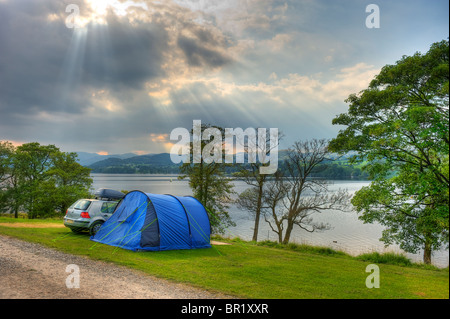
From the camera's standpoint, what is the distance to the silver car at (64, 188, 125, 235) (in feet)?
45.4

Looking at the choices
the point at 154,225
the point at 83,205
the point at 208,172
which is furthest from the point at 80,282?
the point at 208,172

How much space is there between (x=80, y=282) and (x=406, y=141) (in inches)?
479

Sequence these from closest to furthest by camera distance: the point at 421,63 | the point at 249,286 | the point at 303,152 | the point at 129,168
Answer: the point at 249,286 → the point at 421,63 → the point at 303,152 → the point at 129,168

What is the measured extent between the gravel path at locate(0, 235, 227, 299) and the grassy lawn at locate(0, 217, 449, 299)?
0.56 metres

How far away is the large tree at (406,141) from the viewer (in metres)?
9.86

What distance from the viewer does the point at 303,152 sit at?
27.0 meters

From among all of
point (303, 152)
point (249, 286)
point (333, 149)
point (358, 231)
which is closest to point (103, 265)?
point (249, 286)

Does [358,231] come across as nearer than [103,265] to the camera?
No

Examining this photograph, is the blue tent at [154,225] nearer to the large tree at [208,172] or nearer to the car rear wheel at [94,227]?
the car rear wheel at [94,227]

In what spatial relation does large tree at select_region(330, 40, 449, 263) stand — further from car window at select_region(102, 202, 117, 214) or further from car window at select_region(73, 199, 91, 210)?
car window at select_region(73, 199, 91, 210)

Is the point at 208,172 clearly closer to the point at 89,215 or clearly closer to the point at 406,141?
the point at 89,215

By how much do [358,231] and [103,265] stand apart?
31.3m

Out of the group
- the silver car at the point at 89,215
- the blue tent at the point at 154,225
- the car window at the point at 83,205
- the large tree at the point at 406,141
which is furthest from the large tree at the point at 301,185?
the car window at the point at 83,205
